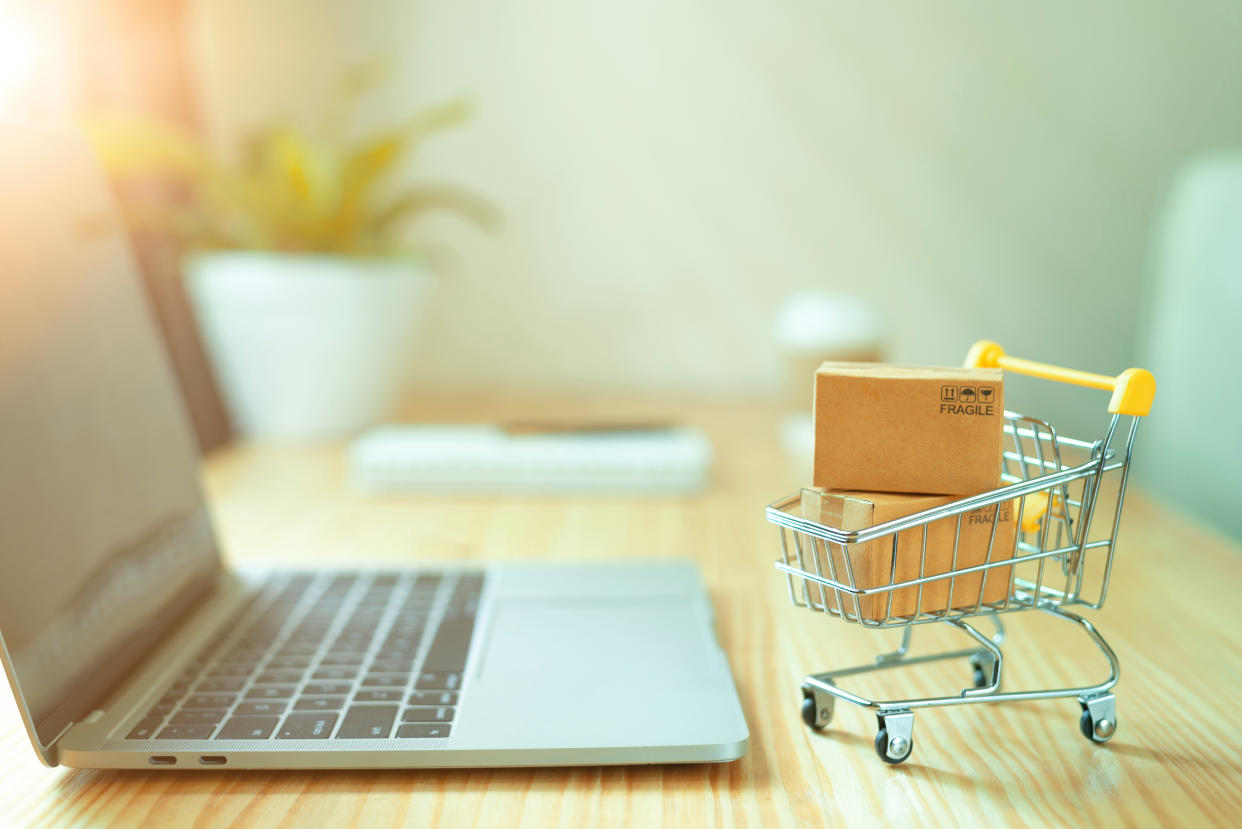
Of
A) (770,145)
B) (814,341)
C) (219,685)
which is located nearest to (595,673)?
(219,685)

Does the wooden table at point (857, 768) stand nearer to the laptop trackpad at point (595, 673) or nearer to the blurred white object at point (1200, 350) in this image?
the laptop trackpad at point (595, 673)

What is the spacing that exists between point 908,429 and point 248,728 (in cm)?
32

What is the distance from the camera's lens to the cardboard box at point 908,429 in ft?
1.27

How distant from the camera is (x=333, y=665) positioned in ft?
1.64

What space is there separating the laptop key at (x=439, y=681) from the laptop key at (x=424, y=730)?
39 millimetres

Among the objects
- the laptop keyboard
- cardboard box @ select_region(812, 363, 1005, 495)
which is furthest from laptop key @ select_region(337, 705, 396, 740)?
cardboard box @ select_region(812, 363, 1005, 495)

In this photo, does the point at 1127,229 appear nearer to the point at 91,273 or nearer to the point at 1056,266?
the point at 1056,266

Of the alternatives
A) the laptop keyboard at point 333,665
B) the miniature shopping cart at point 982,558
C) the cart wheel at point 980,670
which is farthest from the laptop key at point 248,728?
the cart wheel at point 980,670

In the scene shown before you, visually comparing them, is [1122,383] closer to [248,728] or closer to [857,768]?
[857,768]

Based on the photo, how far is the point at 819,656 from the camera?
0.55 m

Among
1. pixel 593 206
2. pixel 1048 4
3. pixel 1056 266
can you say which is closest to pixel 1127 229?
pixel 1056 266

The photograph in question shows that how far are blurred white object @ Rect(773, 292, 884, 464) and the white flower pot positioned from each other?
0.46 m

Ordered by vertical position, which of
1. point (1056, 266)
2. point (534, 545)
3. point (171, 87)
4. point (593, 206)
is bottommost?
point (534, 545)

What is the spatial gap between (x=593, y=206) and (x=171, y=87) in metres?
0.60
